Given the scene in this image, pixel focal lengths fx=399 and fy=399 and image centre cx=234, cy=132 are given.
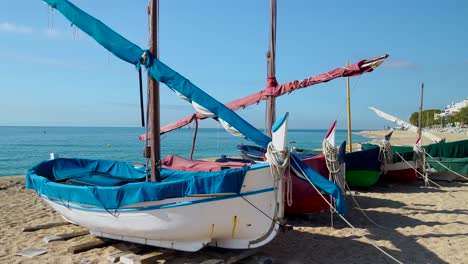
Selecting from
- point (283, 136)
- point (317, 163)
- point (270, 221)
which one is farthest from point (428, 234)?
point (283, 136)


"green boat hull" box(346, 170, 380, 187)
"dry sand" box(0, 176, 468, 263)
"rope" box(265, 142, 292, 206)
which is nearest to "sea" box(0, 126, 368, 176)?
"dry sand" box(0, 176, 468, 263)

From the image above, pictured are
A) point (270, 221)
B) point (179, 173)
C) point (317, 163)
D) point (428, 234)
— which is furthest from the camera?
point (317, 163)

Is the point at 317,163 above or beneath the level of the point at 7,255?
above

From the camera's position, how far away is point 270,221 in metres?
6.15

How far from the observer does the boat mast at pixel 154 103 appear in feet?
22.4

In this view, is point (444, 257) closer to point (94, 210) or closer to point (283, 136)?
point (283, 136)

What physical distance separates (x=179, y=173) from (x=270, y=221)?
10.4 feet

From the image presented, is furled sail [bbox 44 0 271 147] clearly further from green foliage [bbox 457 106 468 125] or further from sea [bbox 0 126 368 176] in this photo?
green foliage [bbox 457 106 468 125]

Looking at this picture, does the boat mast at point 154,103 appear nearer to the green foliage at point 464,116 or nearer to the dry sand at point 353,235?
the dry sand at point 353,235

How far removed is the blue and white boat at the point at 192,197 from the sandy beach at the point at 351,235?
2.32 feet

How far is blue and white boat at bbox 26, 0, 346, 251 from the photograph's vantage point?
19.0 feet

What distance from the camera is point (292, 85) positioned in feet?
35.2

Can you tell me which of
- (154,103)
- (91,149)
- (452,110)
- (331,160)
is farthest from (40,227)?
(452,110)

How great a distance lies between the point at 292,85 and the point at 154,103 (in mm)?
4871
